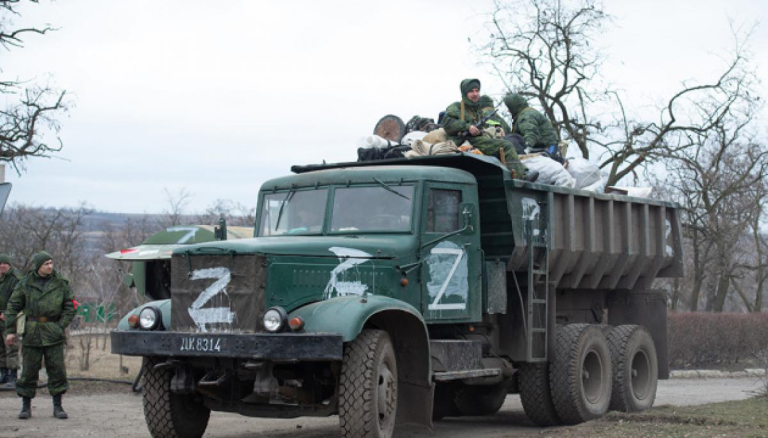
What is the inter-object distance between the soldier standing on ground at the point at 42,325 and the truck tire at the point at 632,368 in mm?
6103

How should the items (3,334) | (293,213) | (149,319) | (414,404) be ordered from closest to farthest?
(149,319), (414,404), (293,213), (3,334)

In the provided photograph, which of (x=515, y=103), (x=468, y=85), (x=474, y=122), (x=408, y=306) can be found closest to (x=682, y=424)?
(x=408, y=306)

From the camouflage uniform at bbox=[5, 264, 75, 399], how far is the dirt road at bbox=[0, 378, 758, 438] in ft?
1.38

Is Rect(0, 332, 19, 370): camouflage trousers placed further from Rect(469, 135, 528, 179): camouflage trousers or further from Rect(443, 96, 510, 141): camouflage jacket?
Rect(469, 135, 528, 179): camouflage trousers

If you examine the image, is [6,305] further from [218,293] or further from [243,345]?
[243,345]

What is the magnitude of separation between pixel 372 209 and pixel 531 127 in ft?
11.4

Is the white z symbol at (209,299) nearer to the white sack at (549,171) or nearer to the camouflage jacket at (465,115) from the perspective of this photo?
the camouflage jacket at (465,115)

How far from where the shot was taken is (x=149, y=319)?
8.44 metres

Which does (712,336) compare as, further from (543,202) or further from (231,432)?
(231,432)

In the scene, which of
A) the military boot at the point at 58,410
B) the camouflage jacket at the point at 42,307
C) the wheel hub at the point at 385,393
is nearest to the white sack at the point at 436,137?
the wheel hub at the point at 385,393

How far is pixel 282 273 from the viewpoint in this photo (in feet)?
26.5

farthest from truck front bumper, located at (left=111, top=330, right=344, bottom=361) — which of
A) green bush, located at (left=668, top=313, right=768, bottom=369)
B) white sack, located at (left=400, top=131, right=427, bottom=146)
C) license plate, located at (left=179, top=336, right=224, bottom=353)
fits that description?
green bush, located at (left=668, top=313, right=768, bottom=369)

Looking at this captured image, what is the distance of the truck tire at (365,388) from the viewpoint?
7699mm

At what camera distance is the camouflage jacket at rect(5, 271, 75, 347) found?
10.9 meters
